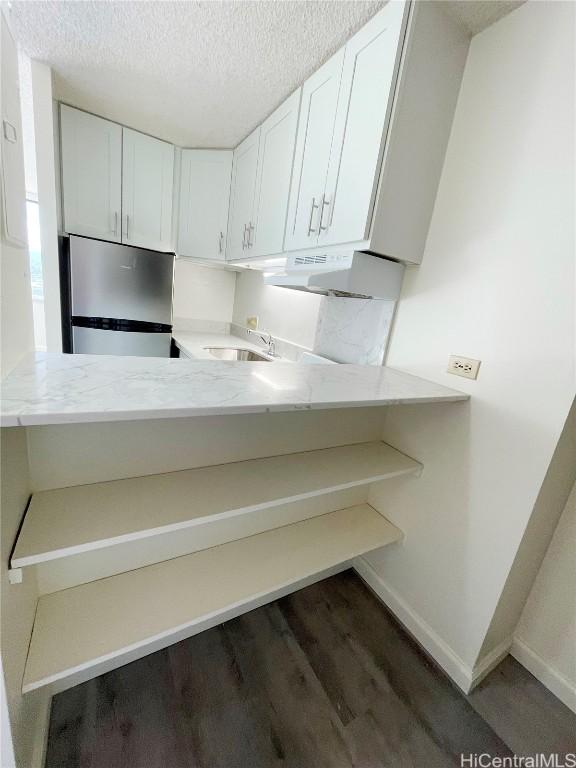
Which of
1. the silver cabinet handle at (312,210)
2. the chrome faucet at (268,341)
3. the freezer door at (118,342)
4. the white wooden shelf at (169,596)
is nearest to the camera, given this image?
the white wooden shelf at (169,596)

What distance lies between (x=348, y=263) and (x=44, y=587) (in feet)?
5.22

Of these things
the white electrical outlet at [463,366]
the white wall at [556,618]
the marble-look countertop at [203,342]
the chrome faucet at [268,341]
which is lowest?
the white wall at [556,618]

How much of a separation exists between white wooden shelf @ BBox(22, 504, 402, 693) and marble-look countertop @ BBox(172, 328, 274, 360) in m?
1.39

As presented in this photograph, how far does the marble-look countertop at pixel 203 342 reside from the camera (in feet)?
7.97

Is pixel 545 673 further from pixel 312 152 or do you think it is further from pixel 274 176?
pixel 274 176

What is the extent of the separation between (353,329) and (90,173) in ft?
7.12

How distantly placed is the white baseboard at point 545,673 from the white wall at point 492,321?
0.36 ft

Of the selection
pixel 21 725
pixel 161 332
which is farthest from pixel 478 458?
pixel 161 332

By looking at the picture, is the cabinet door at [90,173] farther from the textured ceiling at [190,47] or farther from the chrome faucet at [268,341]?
the chrome faucet at [268,341]

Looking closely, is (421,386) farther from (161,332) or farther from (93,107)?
(93,107)

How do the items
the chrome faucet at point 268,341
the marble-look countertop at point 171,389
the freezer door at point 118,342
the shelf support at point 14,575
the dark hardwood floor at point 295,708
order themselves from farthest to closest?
the chrome faucet at point 268,341 → the freezer door at point 118,342 → the dark hardwood floor at point 295,708 → the shelf support at point 14,575 → the marble-look countertop at point 171,389

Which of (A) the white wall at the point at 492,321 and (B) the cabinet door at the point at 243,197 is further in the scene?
(B) the cabinet door at the point at 243,197

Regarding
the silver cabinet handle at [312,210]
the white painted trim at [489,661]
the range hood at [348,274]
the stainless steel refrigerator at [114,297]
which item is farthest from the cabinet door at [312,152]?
the white painted trim at [489,661]

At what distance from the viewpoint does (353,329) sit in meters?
1.79
